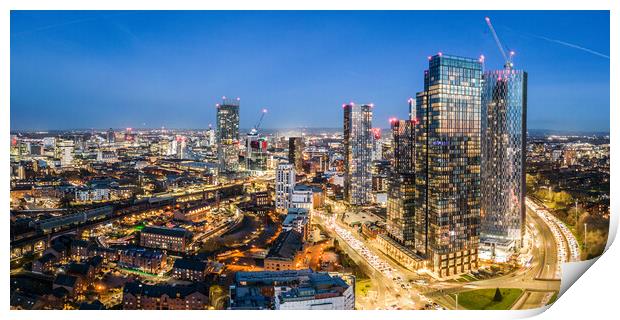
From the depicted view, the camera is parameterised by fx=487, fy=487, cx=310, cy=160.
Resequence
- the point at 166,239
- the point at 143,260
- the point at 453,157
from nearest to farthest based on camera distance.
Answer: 1. the point at 143,260
2. the point at 453,157
3. the point at 166,239

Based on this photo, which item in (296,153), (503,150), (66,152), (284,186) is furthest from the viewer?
(296,153)

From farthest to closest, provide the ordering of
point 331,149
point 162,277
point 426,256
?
point 331,149
point 426,256
point 162,277

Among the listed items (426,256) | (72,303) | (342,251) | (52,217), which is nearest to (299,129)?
(342,251)

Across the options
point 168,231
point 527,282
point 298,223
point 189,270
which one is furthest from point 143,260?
point 527,282

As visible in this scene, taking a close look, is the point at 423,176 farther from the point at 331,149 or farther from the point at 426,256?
the point at 331,149

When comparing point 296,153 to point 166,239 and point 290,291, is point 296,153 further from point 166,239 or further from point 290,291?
point 290,291

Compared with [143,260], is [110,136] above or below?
above

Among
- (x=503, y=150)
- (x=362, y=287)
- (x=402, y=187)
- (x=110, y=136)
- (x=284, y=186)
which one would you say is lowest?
(x=362, y=287)
